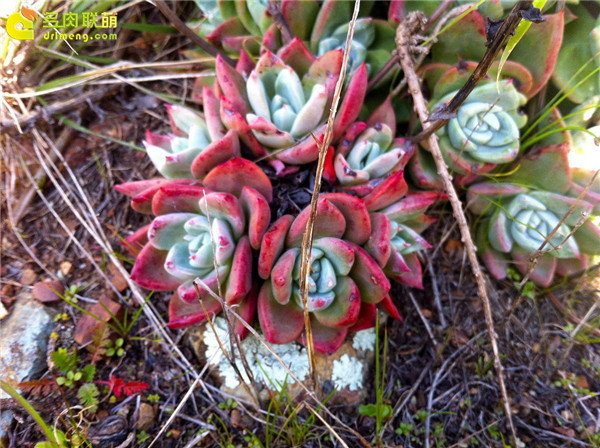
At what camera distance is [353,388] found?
171 cm

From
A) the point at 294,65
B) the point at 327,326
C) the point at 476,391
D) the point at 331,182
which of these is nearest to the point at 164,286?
the point at 327,326

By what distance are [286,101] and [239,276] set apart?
0.73m

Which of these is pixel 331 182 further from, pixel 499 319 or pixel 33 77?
pixel 33 77

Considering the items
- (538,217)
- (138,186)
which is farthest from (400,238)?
(138,186)

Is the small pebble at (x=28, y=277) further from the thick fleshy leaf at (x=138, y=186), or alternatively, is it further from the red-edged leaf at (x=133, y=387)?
the red-edged leaf at (x=133, y=387)

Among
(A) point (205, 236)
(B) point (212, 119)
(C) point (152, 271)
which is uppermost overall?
(B) point (212, 119)

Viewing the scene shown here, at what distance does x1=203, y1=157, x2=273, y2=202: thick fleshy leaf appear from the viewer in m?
1.53

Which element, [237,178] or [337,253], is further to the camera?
[237,178]

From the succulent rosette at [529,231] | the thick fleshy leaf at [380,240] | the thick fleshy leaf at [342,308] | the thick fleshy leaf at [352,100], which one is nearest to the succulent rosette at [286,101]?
the thick fleshy leaf at [352,100]

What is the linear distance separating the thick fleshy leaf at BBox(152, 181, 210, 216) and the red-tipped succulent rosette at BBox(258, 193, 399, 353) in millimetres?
314

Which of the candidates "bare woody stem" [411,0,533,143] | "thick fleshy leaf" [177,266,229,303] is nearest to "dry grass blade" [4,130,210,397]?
"thick fleshy leaf" [177,266,229,303]

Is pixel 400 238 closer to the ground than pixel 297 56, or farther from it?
closer to the ground

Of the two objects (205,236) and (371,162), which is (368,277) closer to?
(371,162)

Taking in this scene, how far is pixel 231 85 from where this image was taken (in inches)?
67.1
